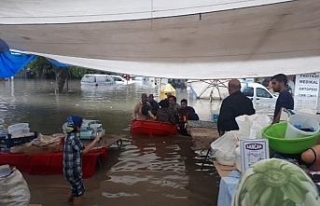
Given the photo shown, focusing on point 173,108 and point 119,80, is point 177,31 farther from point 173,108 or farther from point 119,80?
point 119,80

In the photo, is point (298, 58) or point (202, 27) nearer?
point (202, 27)

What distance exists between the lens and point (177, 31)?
17.4 ft

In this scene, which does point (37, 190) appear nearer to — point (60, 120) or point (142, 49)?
point (142, 49)

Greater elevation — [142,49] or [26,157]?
[142,49]

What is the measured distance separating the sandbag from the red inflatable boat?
256 inches

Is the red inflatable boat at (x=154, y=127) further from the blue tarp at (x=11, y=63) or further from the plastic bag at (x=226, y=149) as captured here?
the plastic bag at (x=226, y=149)

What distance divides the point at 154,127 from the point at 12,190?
6642mm

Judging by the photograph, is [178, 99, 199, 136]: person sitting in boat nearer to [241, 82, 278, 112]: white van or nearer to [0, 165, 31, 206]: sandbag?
[0, 165, 31, 206]: sandbag

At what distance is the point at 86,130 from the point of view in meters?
7.07

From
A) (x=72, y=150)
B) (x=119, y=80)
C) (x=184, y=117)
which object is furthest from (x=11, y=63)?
(x=119, y=80)

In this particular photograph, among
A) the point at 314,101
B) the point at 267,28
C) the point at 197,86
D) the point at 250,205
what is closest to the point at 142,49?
the point at 267,28

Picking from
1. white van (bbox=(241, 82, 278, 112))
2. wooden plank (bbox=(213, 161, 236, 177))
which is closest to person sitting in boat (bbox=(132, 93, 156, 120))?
wooden plank (bbox=(213, 161, 236, 177))

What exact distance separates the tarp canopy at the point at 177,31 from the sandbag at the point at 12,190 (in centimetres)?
245

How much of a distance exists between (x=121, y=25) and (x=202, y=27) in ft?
3.83
